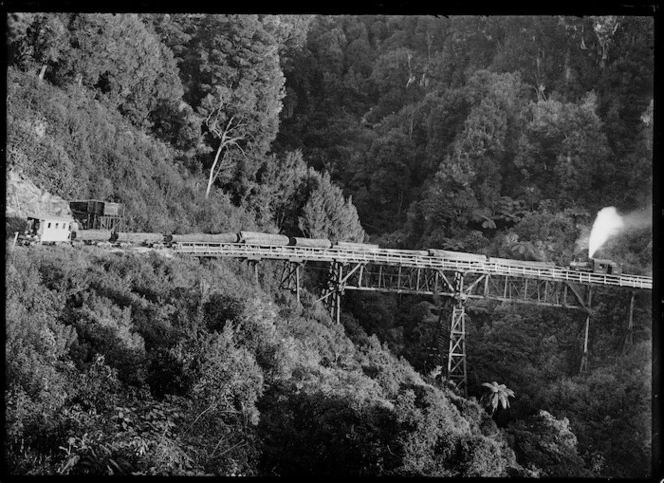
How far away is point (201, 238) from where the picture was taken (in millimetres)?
26750

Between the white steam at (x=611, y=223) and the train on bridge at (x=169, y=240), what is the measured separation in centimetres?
1017

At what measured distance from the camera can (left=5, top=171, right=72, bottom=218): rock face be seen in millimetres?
22959

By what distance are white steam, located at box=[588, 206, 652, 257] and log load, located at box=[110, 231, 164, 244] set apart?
26024 mm

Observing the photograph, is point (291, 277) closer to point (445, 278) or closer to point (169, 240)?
point (169, 240)

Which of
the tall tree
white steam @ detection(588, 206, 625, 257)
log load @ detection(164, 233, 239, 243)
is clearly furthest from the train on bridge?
white steam @ detection(588, 206, 625, 257)

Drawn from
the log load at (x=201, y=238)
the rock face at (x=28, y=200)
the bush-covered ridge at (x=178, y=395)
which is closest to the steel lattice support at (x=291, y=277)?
the log load at (x=201, y=238)

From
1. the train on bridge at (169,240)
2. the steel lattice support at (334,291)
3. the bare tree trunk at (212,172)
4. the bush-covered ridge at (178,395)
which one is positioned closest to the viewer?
the bush-covered ridge at (178,395)

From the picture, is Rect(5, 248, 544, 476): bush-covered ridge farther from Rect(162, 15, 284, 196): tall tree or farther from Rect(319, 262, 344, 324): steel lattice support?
Rect(162, 15, 284, 196): tall tree

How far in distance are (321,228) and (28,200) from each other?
1619 centimetres

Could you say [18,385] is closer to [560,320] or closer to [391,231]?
[560,320]

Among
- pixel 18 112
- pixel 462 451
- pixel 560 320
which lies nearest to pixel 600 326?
pixel 560 320

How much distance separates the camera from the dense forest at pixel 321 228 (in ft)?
45.4

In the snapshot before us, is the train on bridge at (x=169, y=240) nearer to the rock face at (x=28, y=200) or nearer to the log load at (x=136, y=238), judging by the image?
the log load at (x=136, y=238)

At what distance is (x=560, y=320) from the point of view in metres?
31.9
